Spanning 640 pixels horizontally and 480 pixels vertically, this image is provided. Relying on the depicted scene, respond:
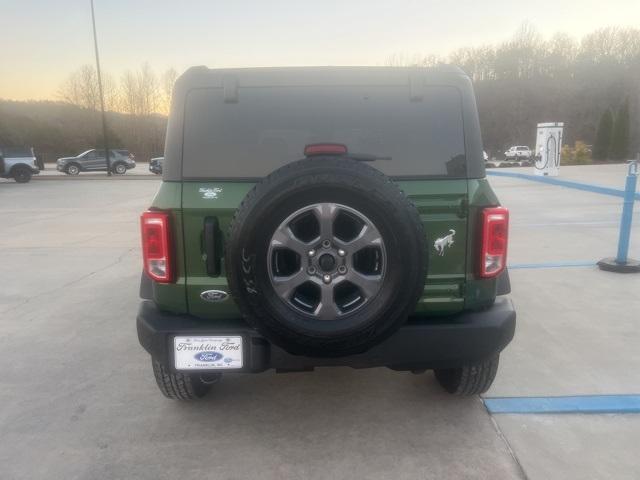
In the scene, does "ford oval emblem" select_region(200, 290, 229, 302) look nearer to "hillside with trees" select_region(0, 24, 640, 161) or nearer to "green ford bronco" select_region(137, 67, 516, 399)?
"green ford bronco" select_region(137, 67, 516, 399)

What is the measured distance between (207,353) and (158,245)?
0.60 meters

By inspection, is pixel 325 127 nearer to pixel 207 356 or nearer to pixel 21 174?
pixel 207 356

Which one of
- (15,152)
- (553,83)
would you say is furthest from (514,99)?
(15,152)

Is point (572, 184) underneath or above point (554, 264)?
above

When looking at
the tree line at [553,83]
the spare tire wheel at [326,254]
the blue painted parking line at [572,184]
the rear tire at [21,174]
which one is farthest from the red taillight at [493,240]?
the tree line at [553,83]

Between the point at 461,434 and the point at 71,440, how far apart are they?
221cm

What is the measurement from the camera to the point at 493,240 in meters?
2.58

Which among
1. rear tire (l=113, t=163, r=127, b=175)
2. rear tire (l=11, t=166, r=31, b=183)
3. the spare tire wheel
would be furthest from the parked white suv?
the spare tire wheel

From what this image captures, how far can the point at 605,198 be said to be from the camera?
13648mm

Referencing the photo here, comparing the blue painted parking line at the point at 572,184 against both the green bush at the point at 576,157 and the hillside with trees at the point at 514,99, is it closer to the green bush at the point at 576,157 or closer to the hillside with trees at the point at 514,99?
the green bush at the point at 576,157

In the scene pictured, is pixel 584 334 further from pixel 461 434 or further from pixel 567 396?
pixel 461 434

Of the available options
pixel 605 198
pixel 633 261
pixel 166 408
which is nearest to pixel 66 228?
pixel 166 408

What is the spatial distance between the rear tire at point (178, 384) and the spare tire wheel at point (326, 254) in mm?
973

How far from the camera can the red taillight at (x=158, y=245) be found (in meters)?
2.53
